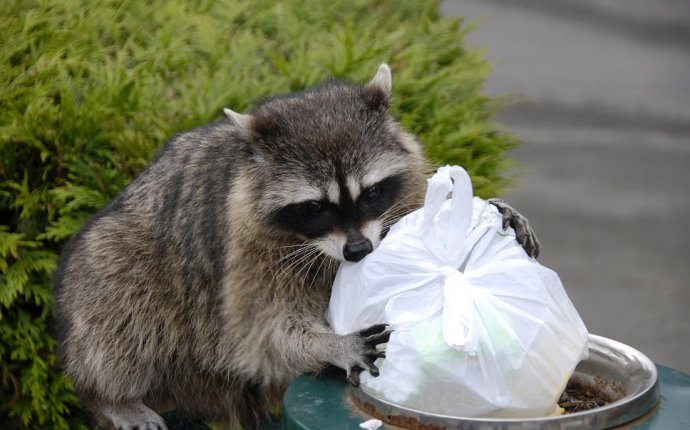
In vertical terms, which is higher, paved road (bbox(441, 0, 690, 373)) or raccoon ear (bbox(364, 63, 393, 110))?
raccoon ear (bbox(364, 63, 393, 110))

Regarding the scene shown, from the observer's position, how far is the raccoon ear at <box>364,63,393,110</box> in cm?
328

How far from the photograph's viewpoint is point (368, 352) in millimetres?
2713

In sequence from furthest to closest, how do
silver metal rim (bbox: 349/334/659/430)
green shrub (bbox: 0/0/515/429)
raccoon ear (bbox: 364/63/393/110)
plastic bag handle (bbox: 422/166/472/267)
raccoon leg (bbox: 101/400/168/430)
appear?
green shrub (bbox: 0/0/515/429) < raccoon leg (bbox: 101/400/168/430) < raccoon ear (bbox: 364/63/393/110) < plastic bag handle (bbox: 422/166/472/267) < silver metal rim (bbox: 349/334/659/430)

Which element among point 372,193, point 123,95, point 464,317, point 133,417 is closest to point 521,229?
point 372,193

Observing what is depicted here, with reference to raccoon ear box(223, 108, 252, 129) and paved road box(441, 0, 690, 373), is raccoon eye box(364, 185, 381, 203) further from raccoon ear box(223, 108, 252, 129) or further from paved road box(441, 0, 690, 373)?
paved road box(441, 0, 690, 373)

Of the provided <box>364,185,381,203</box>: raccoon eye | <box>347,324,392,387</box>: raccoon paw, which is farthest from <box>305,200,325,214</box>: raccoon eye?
<box>347,324,392,387</box>: raccoon paw

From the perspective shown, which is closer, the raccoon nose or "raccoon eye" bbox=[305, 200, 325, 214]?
the raccoon nose

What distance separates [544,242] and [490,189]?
3.62 meters

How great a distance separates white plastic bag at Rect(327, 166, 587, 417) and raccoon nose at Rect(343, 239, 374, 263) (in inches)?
3.7

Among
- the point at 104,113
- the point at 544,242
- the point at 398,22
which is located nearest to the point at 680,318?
the point at 544,242

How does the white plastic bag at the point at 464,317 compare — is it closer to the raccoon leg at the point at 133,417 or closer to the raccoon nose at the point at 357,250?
the raccoon nose at the point at 357,250

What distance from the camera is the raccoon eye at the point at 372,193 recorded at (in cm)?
309

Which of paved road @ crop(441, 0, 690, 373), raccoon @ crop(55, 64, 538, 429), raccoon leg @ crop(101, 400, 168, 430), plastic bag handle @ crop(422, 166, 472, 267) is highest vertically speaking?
plastic bag handle @ crop(422, 166, 472, 267)

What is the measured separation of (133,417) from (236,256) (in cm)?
76
